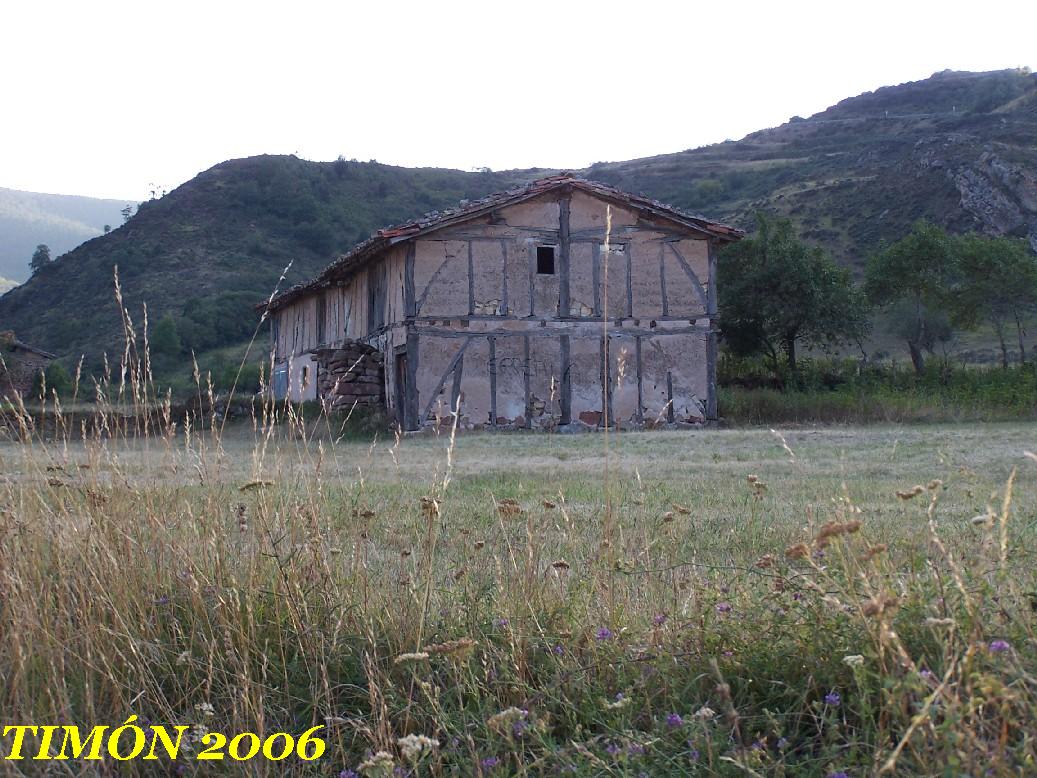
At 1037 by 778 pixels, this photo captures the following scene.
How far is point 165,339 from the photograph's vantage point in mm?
43844

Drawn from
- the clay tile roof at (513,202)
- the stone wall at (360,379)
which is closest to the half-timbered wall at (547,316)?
the clay tile roof at (513,202)

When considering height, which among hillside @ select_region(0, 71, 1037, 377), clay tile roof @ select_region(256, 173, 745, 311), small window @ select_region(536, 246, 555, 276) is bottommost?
small window @ select_region(536, 246, 555, 276)

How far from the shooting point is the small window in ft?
70.5

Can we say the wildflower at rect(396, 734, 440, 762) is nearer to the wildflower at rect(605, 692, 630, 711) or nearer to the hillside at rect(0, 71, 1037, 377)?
the wildflower at rect(605, 692, 630, 711)

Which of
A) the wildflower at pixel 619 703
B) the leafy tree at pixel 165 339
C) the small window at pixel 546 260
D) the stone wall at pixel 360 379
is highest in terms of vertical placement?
the small window at pixel 546 260

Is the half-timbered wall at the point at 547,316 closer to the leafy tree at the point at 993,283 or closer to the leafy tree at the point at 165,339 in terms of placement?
the leafy tree at the point at 993,283

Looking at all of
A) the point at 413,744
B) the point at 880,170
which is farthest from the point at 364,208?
the point at 413,744

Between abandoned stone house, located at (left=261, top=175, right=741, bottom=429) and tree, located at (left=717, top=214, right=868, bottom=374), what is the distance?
7.47 meters

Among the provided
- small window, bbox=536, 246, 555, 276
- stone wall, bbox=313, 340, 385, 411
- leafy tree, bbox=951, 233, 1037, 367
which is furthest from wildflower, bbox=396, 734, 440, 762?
leafy tree, bbox=951, 233, 1037, 367

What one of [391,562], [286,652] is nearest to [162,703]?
[286,652]

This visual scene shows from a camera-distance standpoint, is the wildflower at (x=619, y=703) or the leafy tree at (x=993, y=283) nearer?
the wildflower at (x=619, y=703)

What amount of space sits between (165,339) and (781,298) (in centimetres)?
2717

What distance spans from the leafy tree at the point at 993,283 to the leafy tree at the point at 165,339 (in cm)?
3117

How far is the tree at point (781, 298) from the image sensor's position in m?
29.3
